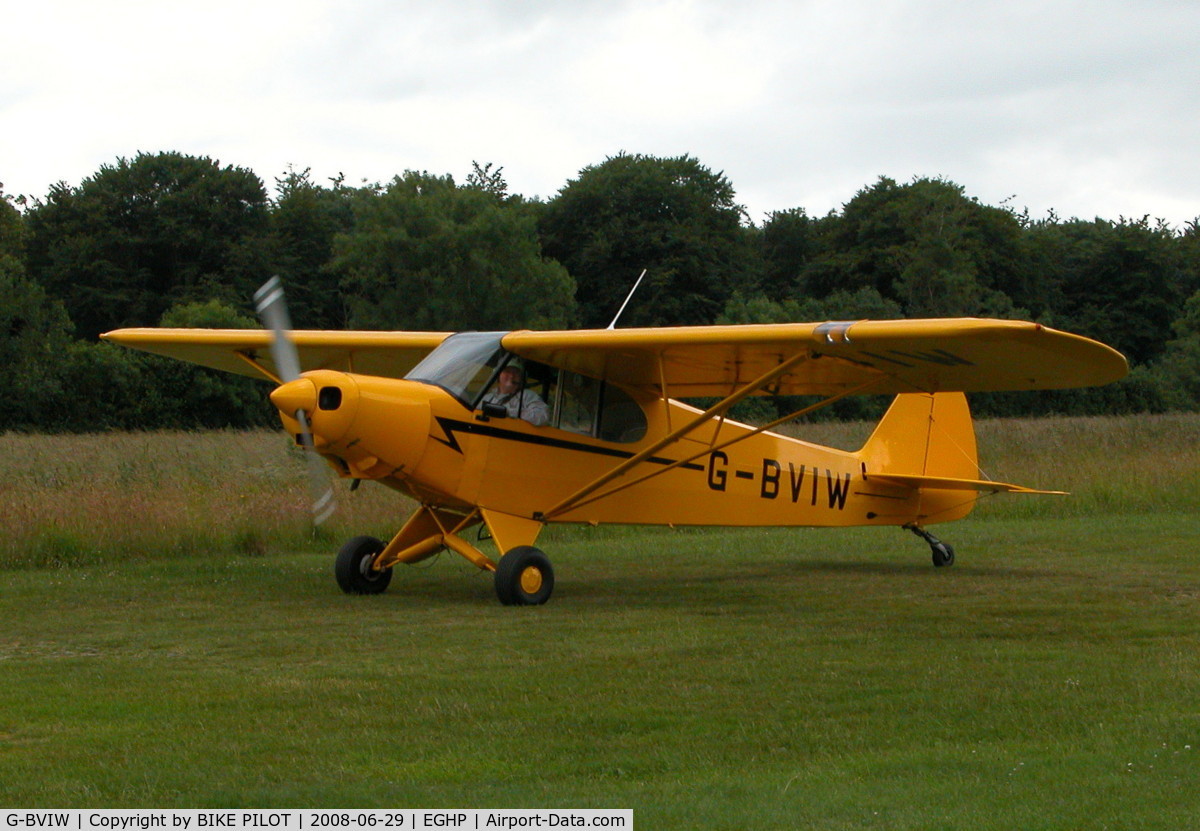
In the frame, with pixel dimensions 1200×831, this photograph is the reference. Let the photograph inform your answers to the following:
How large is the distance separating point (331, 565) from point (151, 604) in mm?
3181

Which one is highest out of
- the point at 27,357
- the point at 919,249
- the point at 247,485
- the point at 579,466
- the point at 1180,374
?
the point at 919,249

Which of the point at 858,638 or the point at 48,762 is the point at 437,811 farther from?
the point at 858,638

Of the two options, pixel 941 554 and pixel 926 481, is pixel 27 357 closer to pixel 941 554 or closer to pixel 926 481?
pixel 926 481

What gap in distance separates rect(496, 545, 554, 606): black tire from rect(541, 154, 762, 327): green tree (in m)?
46.4

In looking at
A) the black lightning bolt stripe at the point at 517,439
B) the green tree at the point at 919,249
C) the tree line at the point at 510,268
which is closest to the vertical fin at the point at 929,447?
the black lightning bolt stripe at the point at 517,439

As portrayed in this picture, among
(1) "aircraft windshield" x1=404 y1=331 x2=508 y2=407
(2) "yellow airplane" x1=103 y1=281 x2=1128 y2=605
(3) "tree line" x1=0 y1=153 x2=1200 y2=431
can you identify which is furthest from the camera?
(3) "tree line" x1=0 y1=153 x2=1200 y2=431

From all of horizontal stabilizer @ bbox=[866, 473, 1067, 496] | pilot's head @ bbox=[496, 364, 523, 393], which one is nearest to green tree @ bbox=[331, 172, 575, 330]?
horizontal stabilizer @ bbox=[866, 473, 1067, 496]

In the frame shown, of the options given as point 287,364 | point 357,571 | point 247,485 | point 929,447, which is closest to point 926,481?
point 929,447

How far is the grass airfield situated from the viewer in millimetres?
4953

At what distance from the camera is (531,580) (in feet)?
34.8

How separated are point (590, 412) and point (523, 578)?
1.88 meters

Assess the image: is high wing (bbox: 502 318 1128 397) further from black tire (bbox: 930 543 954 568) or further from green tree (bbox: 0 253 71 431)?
green tree (bbox: 0 253 71 431)

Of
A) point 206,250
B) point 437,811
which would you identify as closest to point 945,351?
point 437,811
